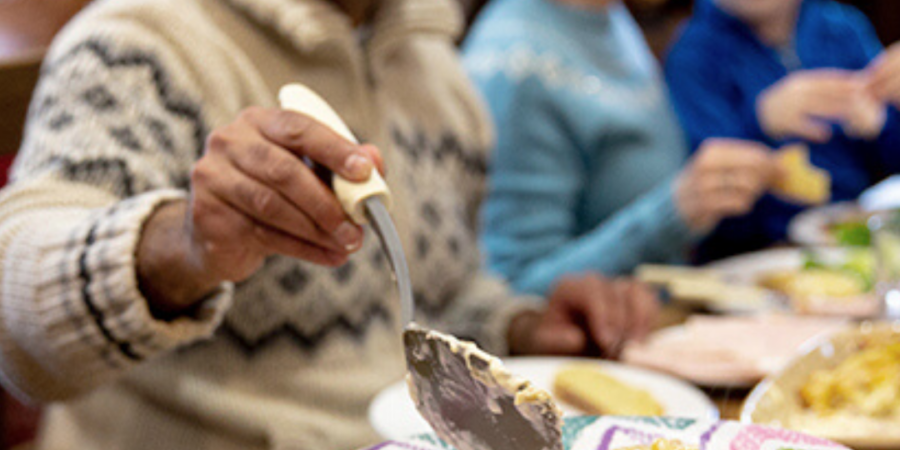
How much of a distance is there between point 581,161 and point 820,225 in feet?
1.26

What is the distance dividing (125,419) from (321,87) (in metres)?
0.35

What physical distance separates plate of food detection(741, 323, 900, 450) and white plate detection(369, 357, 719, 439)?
0.05 metres

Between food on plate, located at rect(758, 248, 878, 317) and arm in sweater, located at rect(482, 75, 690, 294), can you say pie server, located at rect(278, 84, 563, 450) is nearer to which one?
food on plate, located at rect(758, 248, 878, 317)

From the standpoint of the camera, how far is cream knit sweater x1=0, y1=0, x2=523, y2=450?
2.06ft

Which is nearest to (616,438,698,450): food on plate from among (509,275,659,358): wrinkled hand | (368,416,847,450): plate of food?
(368,416,847,450): plate of food

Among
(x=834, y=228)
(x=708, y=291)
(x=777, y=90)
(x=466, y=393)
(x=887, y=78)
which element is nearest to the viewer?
(x=466, y=393)

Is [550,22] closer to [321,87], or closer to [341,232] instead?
[321,87]

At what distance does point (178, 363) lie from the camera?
31.4 inches

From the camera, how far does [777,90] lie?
183 cm

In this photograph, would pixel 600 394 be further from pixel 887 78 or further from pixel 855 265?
pixel 887 78

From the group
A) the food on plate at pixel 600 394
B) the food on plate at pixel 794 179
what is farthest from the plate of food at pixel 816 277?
the food on plate at pixel 600 394

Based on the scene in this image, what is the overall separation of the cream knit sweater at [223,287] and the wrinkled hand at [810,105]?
88 cm

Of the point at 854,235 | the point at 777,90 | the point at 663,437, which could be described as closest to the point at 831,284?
the point at 854,235

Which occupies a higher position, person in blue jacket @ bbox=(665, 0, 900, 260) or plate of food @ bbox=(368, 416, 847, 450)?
plate of food @ bbox=(368, 416, 847, 450)
